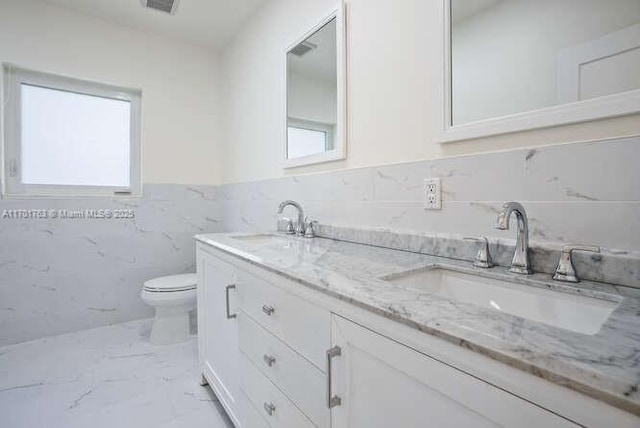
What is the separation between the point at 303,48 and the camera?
1.78m

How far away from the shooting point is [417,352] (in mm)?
510

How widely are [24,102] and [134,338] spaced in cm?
186

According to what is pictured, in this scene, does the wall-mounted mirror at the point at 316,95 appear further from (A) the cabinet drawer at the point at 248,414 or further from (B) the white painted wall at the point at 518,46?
(A) the cabinet drawer at the point at 248,414

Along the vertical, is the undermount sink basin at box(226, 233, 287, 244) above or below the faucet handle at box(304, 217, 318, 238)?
below

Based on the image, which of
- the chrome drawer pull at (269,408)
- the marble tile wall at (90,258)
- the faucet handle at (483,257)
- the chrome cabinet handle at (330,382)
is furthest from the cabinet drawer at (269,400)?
the marble tile wall at (90,258)

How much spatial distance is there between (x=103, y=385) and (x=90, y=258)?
1.09m

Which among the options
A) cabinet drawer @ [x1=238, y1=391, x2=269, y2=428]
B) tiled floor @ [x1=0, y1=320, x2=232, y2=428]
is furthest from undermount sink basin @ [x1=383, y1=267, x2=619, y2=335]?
tiled floor @ [x1=0, y1=320, x2=232, y2=428]

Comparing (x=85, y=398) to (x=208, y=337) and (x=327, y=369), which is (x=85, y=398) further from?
(x=327, y=369)

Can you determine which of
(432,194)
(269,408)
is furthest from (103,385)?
(432,194)

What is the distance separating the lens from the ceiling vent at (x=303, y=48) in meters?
1.72

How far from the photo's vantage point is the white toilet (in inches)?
82.4

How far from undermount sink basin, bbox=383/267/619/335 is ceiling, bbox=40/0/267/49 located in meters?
2.24

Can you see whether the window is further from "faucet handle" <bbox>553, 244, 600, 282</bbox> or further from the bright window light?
"faucet handle" <bbox>553, 244, 600, 282</bbox>

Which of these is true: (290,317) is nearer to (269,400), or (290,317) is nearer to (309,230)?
(269,400)
